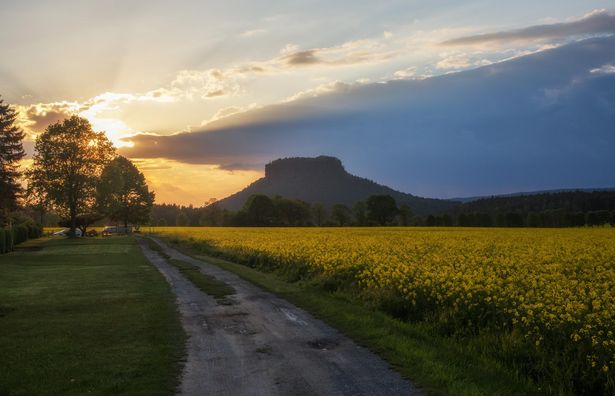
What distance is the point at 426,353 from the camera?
9336 millimetres

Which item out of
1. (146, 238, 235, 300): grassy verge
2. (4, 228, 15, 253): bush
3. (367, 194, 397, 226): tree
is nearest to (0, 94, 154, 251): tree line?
(4, 228, 15, 253): bush

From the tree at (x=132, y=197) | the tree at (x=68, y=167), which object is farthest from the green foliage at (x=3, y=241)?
the tree at (x=132, y=197)

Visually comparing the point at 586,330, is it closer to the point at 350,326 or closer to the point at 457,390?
the point at 457,390

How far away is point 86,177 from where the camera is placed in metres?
71.6

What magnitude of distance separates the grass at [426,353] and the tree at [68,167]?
64.3 metres

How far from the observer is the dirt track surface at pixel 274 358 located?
7691 mm

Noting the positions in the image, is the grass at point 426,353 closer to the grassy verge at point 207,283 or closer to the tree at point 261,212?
the grassy verge at point 207,283

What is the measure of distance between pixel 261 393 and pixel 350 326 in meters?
4.88

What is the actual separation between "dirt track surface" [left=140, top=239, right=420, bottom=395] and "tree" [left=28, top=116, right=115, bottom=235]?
63018mm

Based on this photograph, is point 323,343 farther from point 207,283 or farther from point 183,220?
point 183,220

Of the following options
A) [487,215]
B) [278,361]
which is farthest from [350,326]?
[487,215]

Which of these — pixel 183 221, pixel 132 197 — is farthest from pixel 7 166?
pixel 183 221

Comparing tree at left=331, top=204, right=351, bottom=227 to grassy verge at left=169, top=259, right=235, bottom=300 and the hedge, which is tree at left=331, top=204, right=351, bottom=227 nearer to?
the hedge

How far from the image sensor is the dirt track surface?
769 cm
